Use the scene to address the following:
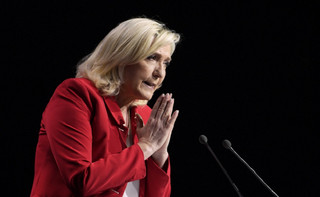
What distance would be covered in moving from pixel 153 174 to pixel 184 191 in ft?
4.03

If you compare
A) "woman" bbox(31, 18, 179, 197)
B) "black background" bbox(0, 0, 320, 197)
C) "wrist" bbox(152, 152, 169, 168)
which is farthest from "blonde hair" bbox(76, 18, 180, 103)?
"black background" bbox(0, 0, 320, 197)

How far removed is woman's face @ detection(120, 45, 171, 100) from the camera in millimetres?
1659

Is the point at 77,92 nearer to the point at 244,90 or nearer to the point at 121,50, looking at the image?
the point at 121,50

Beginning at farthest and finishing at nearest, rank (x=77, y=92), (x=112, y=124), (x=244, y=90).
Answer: (x=244, y=90), (x=112, y=124), (x=77, y=92)

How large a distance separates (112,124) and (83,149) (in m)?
0.22

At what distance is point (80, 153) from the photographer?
4.51 feet

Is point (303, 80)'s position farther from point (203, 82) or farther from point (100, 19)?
point (100, 19)

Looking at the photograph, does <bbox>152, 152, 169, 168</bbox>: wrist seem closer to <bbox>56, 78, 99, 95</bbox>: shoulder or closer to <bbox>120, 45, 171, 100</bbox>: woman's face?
<bbox>120, 45, 171, 100</bbox>: woman's face

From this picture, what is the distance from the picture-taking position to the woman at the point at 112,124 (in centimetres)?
138

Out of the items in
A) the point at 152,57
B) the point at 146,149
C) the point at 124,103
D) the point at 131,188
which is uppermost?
the point at 152,57

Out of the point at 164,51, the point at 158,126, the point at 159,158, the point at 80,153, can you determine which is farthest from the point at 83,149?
the point at 164,51

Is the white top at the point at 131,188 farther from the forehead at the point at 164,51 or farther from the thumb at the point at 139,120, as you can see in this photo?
the forehead at the point at 164,51

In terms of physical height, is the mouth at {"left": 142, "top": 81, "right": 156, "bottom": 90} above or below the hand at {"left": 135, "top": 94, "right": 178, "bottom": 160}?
above

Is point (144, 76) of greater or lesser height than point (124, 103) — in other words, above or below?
above
